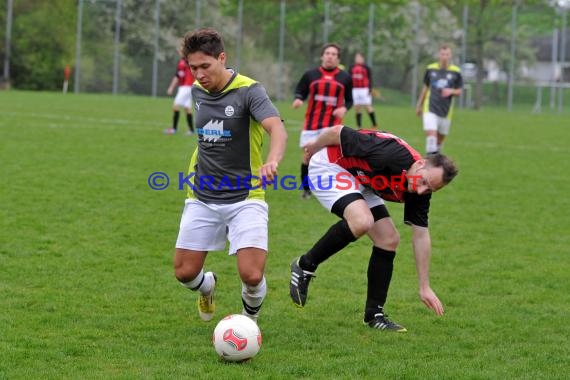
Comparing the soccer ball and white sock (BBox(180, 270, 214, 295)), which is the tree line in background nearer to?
white sock (BBox(180, 270, 214, 295))

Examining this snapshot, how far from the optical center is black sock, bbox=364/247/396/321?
603cm

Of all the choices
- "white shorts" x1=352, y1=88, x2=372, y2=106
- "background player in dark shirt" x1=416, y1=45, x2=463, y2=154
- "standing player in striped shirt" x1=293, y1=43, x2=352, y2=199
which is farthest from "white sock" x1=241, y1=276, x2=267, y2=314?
"white shorts" x1=352, y1=88, x2=372, y2=106

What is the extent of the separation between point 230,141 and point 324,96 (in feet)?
21.1

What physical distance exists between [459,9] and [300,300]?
39.2m

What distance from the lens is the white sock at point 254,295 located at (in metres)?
5.58

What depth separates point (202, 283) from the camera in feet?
19.2

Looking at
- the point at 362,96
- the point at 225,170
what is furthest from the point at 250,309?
the point at 362,96

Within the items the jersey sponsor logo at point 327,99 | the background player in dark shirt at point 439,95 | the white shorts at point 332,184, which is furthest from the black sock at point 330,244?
the background player in dark shirt at point 439,95

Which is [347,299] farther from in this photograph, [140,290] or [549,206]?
[549,206]

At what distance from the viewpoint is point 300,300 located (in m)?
6.05

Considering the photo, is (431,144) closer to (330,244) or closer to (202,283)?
(330,244)

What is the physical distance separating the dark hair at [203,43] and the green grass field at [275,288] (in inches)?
67.3

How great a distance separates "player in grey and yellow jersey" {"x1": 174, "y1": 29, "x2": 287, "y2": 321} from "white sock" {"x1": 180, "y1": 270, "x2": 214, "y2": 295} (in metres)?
0.05

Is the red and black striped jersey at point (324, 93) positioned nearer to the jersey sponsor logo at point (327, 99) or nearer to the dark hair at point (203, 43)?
the jersey sponsor logo at point (327, 99)
